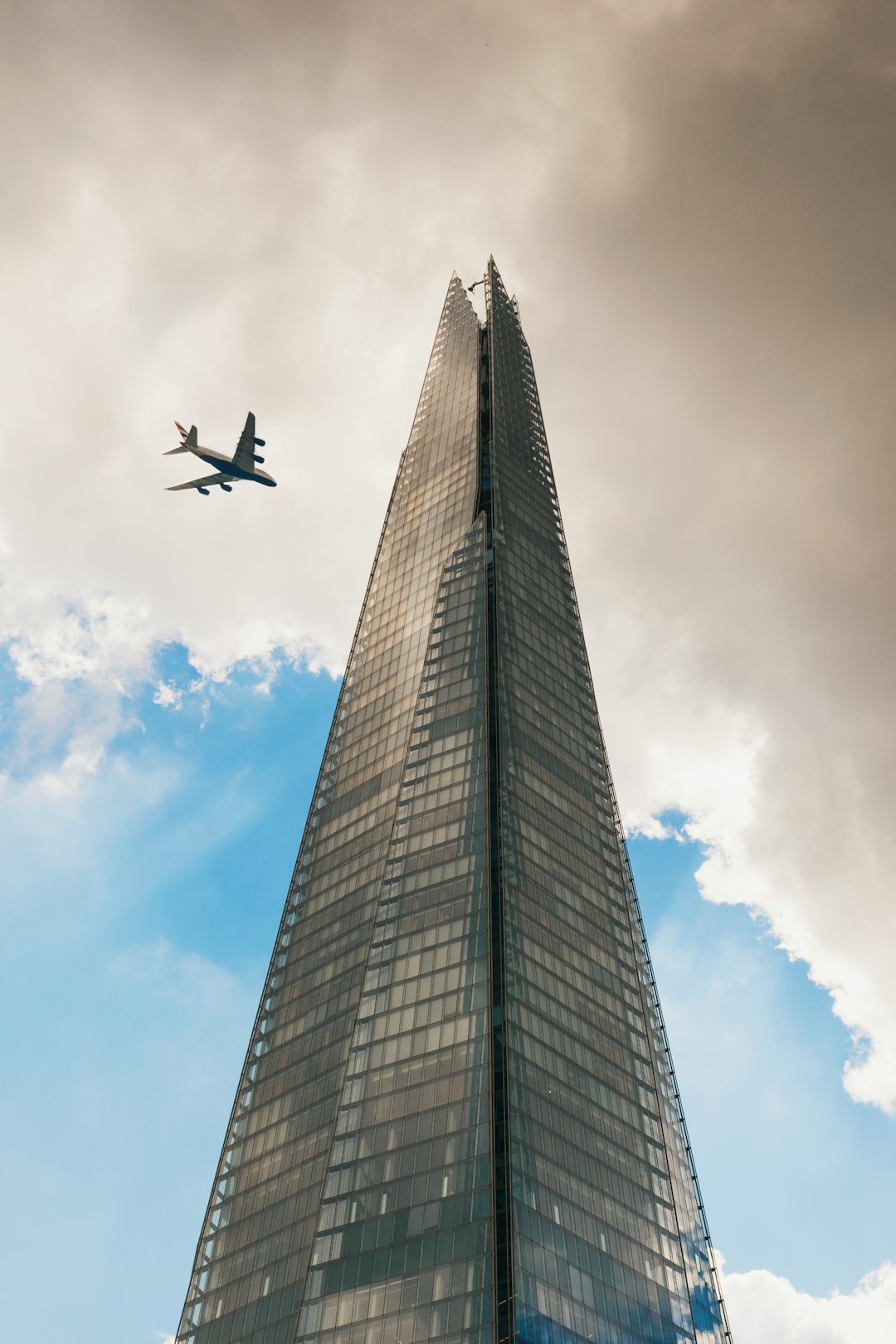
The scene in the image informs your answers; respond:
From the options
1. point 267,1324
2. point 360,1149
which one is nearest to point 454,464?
point 360,1149

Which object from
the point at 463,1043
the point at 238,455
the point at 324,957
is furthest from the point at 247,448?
the point at 463,1043

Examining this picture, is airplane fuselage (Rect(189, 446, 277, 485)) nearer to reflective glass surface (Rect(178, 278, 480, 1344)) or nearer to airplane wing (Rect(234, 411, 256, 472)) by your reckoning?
airplane wing (Rect(234, 411, 256, 472))

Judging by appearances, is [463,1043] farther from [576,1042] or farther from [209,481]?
[209,481]

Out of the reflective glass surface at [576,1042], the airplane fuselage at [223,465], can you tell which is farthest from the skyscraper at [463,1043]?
the airplane fuselage at [223,465]

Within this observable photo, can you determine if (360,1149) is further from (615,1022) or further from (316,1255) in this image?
(615,1022)

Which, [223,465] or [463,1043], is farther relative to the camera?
[223,465]

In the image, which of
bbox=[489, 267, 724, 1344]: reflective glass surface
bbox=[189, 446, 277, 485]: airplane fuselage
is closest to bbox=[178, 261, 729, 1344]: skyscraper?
bbox=[489, 267, 724, 1344]: reflective glass surface
